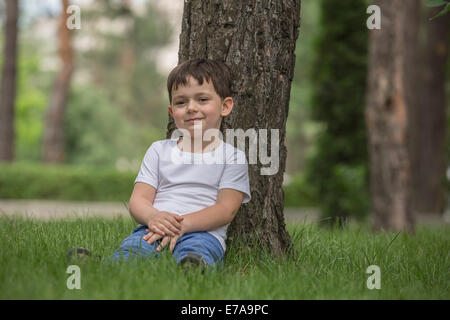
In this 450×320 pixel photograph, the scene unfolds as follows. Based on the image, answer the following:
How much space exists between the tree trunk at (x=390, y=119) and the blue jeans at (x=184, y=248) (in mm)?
6450

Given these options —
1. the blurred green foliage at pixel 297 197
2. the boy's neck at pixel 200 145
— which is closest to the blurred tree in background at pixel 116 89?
the blurred green foliage at pixel 297 197

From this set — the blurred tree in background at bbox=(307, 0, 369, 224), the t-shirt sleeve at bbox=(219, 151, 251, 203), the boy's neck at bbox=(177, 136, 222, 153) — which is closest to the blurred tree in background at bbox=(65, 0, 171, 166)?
the blurred tree in background at bbox=(307, 0, 369, 224)

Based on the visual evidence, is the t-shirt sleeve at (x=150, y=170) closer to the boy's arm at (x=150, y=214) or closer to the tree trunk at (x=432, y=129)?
the boy's arm at (x=150, y=214)

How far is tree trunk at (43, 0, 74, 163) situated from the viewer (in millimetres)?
19438

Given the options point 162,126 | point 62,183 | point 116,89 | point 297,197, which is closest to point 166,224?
point 162,126

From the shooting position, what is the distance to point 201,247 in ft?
8.93

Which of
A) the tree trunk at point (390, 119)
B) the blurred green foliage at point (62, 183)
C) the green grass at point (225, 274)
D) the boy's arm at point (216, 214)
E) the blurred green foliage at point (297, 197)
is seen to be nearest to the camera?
the green grass at point (225, 274)

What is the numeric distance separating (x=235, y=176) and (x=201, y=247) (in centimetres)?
47

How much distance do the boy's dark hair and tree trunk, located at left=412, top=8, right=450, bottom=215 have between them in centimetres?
1400

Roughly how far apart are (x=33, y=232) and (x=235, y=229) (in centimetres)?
149

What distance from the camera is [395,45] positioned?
28.3ft

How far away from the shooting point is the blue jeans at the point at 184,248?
8.87 feet
